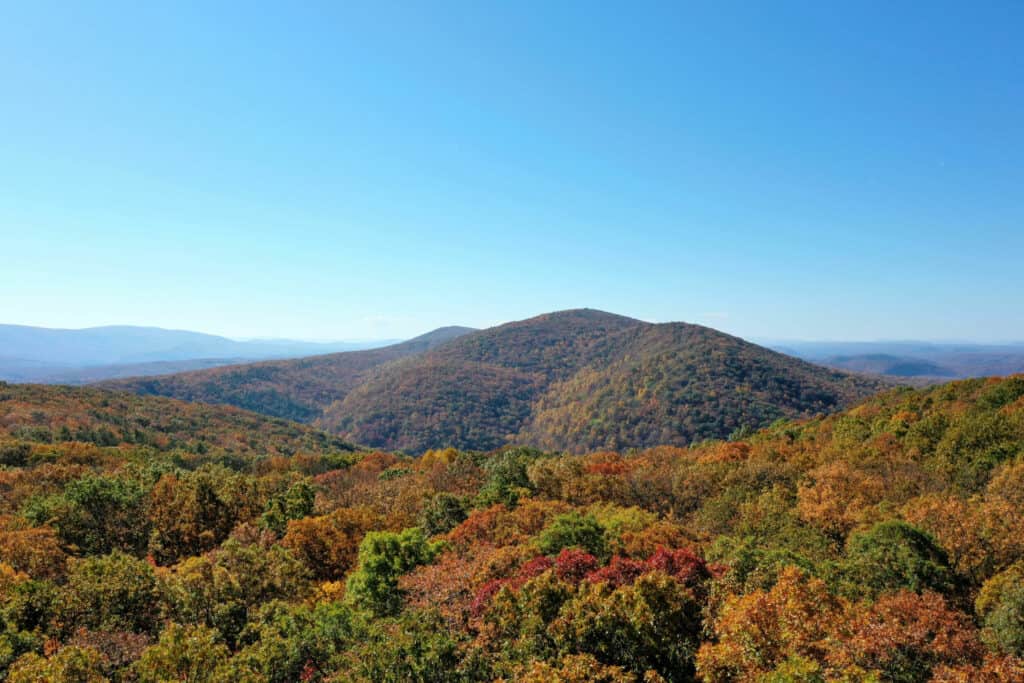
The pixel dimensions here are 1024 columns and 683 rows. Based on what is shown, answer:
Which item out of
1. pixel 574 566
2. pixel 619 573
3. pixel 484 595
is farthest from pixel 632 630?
pixel 484 595

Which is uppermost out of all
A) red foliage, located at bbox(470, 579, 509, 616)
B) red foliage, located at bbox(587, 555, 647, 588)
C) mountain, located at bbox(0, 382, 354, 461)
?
red foliage, located at bbox(587, 555, 647, 588)

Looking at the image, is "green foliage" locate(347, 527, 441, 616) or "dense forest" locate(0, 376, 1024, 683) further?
"green foliage" locate(347, 527, 441, 616)

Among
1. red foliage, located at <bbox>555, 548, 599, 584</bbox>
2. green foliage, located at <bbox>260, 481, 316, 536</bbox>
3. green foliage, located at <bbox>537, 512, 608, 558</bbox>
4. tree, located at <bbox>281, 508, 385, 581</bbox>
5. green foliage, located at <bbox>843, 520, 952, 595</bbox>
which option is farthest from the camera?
green foliage, located at <bbox>260, 481, 316, 536</bbox>

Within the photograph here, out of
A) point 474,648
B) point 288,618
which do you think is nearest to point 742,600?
point 474,648

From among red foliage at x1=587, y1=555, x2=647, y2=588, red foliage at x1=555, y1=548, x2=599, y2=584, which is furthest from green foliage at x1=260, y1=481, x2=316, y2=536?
red foliage at x1=587, y1=555, x2=647, y2=588

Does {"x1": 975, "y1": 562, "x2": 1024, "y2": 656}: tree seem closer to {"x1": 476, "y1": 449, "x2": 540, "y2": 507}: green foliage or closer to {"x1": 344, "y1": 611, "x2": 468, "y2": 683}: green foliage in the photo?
{"x1": 344, "y1": 611, "x2": 468, "y2": 683}: green foliage

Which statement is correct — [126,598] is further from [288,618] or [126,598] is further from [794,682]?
[794,682]

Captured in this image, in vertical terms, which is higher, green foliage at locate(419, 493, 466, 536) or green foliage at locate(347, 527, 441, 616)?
green foliage at locate(347, 527, 441, 616)

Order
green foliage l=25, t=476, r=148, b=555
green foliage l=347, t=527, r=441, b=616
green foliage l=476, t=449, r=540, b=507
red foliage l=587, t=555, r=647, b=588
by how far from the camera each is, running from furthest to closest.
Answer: green foliage l=476, t=449, r=540, b=507 < green foliage l=25, t=476, r=148, b=555 < green foliage l=347, t=527, r=441, b=616 < red foliage l=587, t=555, r=647, b=588
